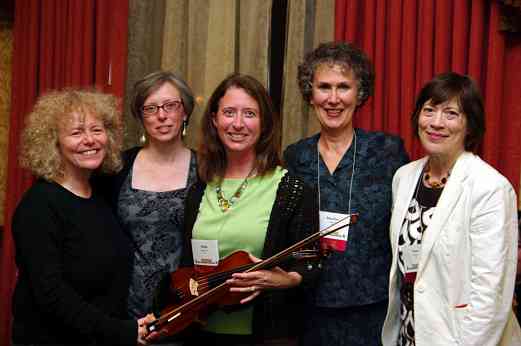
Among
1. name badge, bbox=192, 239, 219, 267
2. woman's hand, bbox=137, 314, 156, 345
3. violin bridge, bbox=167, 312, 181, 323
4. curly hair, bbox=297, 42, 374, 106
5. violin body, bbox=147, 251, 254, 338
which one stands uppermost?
curly hair, bbox=297, 42, 374, 106

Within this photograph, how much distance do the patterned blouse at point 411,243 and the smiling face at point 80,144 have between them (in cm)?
113

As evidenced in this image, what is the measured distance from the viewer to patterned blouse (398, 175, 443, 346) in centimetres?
214

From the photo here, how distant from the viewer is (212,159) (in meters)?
2.37

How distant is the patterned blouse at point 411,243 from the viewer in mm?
2143

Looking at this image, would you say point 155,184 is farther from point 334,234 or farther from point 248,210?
point 334,234

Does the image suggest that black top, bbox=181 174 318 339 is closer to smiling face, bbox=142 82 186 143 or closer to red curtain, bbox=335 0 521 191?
smiling face, bbox=142 82 186 143

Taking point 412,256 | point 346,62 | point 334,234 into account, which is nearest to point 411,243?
point 412,256

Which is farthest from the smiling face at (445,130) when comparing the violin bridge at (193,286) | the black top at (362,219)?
the violin bridge at (193,286)

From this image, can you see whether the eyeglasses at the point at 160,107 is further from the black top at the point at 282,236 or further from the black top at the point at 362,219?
the black top at the point at 362,219

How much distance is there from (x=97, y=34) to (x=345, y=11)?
1.51m

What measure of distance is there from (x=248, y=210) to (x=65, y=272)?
2.16 feet

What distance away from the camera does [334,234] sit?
2355 millimetres

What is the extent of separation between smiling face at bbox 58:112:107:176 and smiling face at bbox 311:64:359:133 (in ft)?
2.78

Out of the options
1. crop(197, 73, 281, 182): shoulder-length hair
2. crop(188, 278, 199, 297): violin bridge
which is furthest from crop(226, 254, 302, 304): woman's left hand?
crop(197, 73, 281, 182): shoulder-length hair
